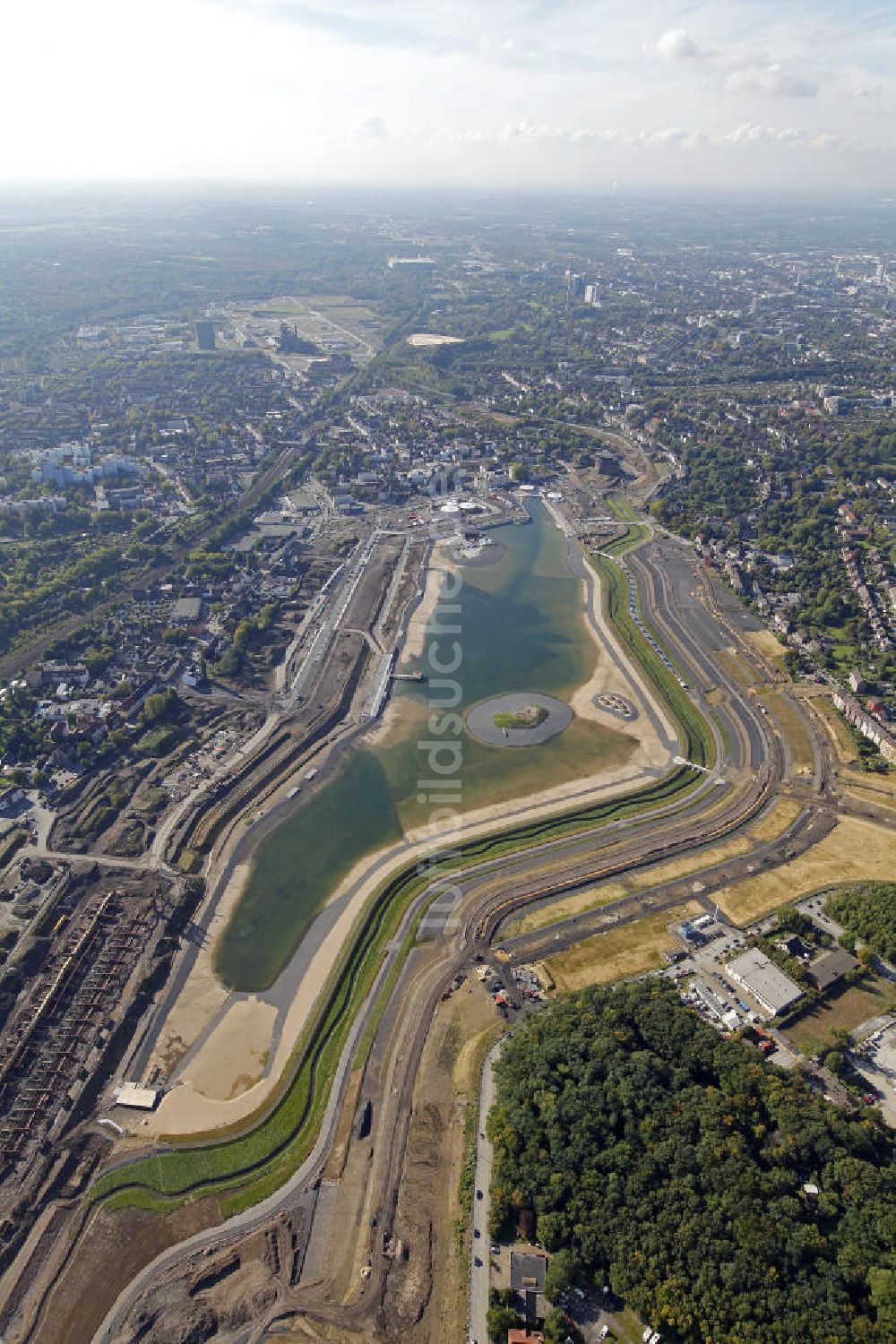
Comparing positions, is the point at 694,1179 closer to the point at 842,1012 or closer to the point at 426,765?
the point at 842,1012

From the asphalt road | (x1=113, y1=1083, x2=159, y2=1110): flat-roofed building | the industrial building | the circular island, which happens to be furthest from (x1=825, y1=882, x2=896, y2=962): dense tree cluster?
(x1=113, y1=1083, x2=159, y2=1110): flat-roofed building

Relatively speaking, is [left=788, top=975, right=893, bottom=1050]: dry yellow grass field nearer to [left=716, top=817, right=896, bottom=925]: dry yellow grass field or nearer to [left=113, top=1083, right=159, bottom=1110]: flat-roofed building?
[left=716, top=817, right=896, bottom=925]: dry yellow grass field

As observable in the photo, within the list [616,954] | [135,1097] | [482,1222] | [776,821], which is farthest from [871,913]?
[135,1097]

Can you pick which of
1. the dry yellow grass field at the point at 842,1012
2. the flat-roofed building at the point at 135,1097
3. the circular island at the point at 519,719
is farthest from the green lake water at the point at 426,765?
the dry yellow grass field at the point at 842,1012

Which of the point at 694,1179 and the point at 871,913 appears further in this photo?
the point at 871,913

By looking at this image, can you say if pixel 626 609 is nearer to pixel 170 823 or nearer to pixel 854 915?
pixel 854 915

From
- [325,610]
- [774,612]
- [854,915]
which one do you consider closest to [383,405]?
[325,610]

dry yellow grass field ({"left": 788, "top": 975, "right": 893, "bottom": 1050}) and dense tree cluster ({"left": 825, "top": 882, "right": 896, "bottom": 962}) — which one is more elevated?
dense tree cluster ({"left": 825, "top": 882, "right": 896, "bottom": 962})
